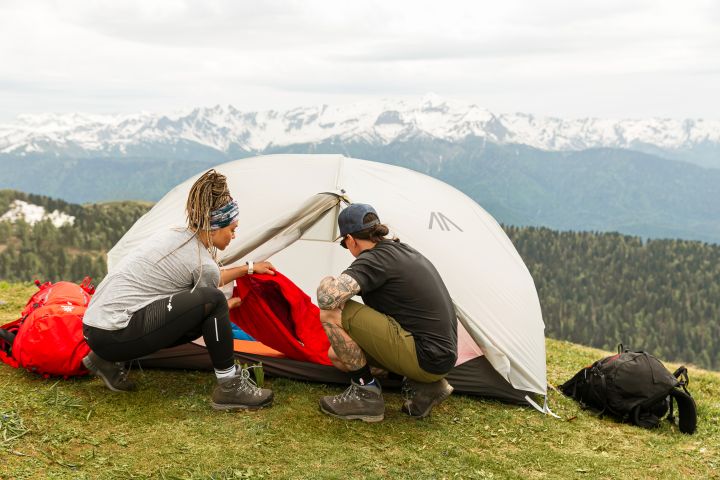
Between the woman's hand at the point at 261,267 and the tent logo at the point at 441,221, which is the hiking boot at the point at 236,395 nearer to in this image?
the woman's hand at the point at 261,267

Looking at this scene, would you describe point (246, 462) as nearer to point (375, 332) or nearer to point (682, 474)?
point (375, 332)

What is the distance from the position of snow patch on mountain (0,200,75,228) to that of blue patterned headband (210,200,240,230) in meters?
153

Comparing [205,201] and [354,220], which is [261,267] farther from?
[354,220]

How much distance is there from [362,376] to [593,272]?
182019 millimetres

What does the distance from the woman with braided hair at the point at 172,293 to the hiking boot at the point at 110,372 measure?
1.36 ft

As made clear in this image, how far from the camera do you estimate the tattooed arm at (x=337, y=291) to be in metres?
6.11

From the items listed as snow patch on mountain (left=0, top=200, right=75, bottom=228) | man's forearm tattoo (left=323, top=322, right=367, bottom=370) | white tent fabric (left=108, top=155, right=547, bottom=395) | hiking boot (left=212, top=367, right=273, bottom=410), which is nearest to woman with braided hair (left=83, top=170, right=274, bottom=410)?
hiking boot (left=212, top=367, right=273, bottom=410)

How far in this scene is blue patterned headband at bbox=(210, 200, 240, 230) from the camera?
6338 mm

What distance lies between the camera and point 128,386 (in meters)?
7.09

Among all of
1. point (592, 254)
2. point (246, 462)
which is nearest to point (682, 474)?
point (246, 462)

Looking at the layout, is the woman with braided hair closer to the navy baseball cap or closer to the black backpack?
the navy baseball cap

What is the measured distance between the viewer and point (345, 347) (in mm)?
6574

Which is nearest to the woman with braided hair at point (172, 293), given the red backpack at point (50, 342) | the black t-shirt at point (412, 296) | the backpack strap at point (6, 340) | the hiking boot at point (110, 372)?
the hiking boot at point (110, 372)

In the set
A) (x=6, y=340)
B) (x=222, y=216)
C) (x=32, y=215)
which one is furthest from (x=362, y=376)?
(x=32, y=215)
